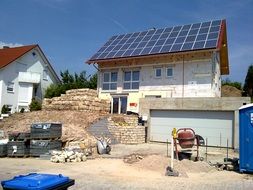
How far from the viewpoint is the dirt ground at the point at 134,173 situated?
32.7 ft

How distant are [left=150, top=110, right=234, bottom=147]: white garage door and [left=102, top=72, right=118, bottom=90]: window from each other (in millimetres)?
7970

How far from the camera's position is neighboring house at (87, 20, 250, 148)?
69.4ft

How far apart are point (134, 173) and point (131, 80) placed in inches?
736

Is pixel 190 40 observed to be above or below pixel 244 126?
above

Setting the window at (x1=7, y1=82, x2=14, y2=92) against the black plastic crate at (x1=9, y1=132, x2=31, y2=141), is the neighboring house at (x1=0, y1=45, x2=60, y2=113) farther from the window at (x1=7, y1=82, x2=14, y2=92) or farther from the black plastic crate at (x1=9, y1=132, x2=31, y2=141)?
the black plastic crate at (x1=9, y1=132, x2=31, y2=141)

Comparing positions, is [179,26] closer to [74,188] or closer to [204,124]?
[204,124]

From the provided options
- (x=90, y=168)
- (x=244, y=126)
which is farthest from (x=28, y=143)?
(x=244, y=126)

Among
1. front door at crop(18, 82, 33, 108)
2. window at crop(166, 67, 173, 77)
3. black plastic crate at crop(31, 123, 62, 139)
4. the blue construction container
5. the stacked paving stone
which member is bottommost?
the blue construction container

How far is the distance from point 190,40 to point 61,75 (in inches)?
1066

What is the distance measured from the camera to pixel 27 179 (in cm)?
462

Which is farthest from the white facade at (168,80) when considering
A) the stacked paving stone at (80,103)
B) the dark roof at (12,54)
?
the dark roof at (12,54)

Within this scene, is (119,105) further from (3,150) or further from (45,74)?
(45,74)

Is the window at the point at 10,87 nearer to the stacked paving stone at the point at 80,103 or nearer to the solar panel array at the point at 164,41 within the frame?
the stacked paving stone at the point at 80,103

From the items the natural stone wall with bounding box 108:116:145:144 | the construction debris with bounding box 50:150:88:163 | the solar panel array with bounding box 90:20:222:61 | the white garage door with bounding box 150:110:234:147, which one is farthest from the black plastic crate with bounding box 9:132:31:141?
the solar panel array with bounding box 90:20:222:61
